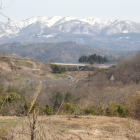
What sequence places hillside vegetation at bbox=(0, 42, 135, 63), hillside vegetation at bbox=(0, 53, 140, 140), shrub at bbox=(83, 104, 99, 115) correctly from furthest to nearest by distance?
hillside vegetation at bbox=(0, 42, 135, 63)
shrub at bbox=(83, 104, 99, 115)
hillside vegetation at bbox=(0, 53, 140, 140)

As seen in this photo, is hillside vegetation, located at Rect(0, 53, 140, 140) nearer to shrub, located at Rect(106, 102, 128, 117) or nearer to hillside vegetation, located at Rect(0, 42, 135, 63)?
shrub, located at Rect(106, 102, 128, 117)

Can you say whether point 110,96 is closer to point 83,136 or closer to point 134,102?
point 134,102

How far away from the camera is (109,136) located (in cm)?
619

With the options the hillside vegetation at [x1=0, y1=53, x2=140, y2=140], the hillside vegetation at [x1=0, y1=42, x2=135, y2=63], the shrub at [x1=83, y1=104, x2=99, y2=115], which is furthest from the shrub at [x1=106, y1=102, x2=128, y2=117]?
the hillside vegetation at [x1=0, y1=42, x2=135, y2=63]

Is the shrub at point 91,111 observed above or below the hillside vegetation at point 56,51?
above

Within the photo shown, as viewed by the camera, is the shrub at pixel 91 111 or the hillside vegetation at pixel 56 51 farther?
the hillside vegetation at pixel 56 51

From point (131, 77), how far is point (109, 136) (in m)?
29.1

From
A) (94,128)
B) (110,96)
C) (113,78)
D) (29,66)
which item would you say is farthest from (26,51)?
(94,128)

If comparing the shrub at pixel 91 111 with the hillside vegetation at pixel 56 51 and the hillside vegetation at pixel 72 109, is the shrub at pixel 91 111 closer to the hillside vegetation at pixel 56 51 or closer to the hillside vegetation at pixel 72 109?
the hillside vegetation at pixel 72 109

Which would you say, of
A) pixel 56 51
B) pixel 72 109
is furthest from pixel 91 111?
pixel 56 51

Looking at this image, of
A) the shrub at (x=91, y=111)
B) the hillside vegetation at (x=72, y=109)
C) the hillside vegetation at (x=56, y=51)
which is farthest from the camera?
the hillside vegetation at (x=56, y=51)

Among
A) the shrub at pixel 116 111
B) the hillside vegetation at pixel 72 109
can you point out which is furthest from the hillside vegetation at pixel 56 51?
the shrub at pixel 116 111

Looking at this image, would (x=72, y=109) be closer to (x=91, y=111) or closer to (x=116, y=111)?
(x=91, y=111)

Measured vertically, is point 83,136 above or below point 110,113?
above
